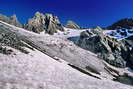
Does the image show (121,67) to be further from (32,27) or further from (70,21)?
(70,21)

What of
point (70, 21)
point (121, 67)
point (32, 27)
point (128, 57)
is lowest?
point (121, 67)

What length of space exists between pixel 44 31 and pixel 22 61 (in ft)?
212

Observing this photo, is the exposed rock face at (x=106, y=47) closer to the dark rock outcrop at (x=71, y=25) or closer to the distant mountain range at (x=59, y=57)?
the distant mountain range at (x=59, y=57)

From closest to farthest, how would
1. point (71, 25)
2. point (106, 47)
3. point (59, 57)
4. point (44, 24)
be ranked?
point (59, 57) → point (106, 47) → point (44, 24) → point (71, 25)

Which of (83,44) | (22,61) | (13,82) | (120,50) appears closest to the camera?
(13,82)

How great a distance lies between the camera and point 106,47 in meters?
59.1

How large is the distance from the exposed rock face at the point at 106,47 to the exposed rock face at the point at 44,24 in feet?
75.7

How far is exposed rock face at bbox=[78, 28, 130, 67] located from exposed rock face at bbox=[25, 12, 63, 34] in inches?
908

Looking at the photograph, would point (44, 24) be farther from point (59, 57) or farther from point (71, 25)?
point (59, 57)

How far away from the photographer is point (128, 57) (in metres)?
62.2

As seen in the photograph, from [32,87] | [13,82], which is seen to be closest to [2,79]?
[13,82]

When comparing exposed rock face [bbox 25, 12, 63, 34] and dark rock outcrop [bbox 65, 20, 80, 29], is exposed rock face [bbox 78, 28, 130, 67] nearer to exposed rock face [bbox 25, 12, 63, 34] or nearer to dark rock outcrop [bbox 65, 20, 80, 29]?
exposed rock face [bbox 25, 12, 63, 34]

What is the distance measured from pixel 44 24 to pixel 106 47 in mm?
38218

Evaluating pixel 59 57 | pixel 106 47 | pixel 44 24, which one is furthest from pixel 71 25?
pixel 59 57
